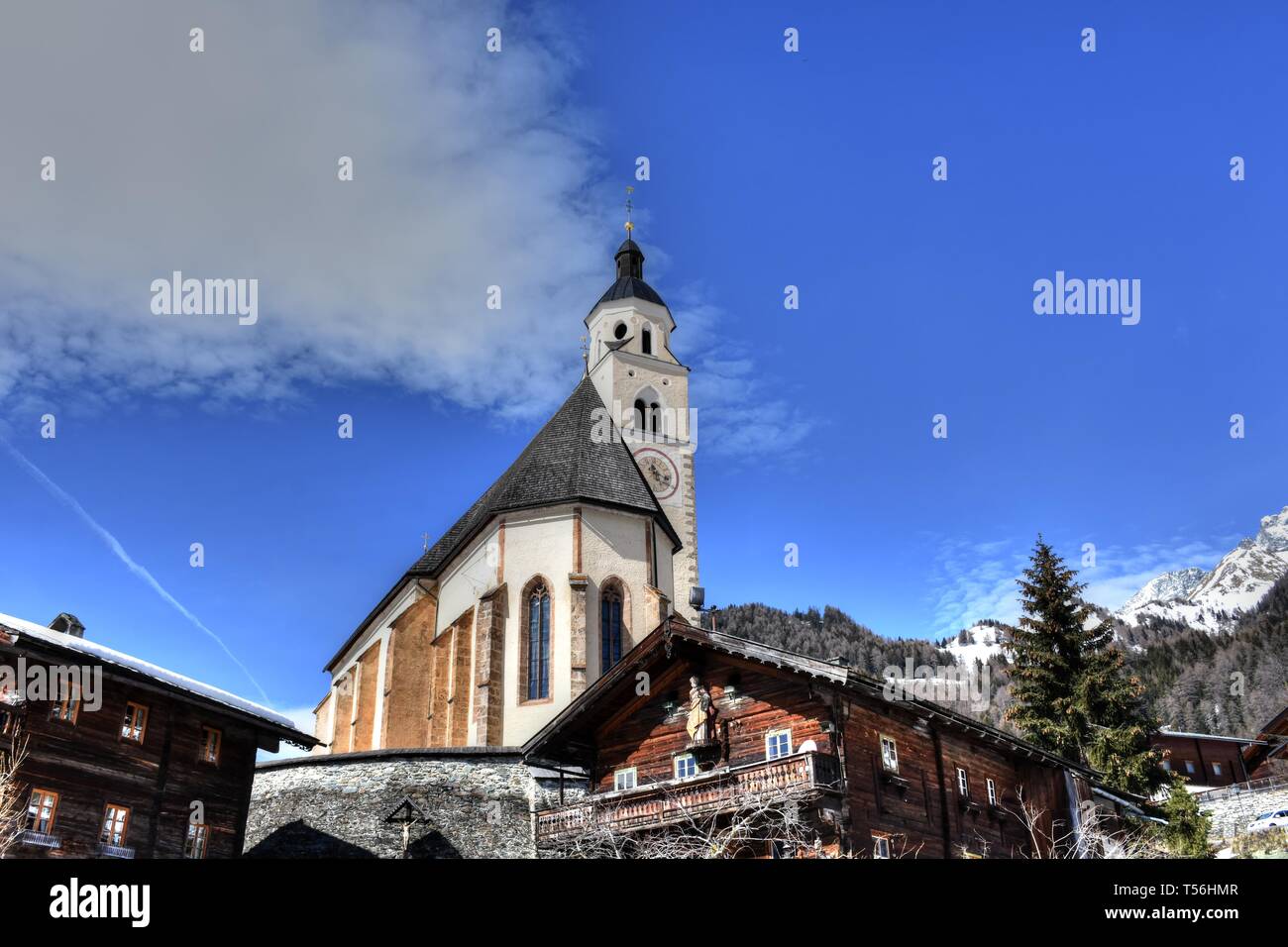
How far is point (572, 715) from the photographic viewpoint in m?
23.7

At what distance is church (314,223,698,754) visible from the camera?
3303cm

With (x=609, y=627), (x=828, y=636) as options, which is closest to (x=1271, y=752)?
(x=609, y=627)

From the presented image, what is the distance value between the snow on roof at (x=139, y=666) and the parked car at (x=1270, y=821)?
29.2 metres

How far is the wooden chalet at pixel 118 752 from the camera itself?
20.1m

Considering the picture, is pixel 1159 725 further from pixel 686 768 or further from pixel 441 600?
pixel 441 600

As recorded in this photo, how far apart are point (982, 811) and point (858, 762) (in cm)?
512

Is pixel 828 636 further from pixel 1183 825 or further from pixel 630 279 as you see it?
pixel 1183 825

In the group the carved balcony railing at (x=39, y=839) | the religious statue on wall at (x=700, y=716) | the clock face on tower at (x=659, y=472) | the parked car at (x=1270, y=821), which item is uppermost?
the clock face on tower at (x=659, y=472)

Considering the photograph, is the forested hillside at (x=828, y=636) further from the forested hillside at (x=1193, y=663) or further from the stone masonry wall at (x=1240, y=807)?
the stone masonry wall at (x=1240, y=807)

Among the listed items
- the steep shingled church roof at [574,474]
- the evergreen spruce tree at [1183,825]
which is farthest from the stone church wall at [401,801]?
the evergreen spruce tree at [1183,825]

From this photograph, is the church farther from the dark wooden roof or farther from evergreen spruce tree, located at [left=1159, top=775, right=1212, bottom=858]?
evergreen spruce tree, located at [left=1159, top=775, right=1212, bottom=858]

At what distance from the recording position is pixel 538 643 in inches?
1331

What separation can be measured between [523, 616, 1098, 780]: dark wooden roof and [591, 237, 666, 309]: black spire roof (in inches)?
1408
